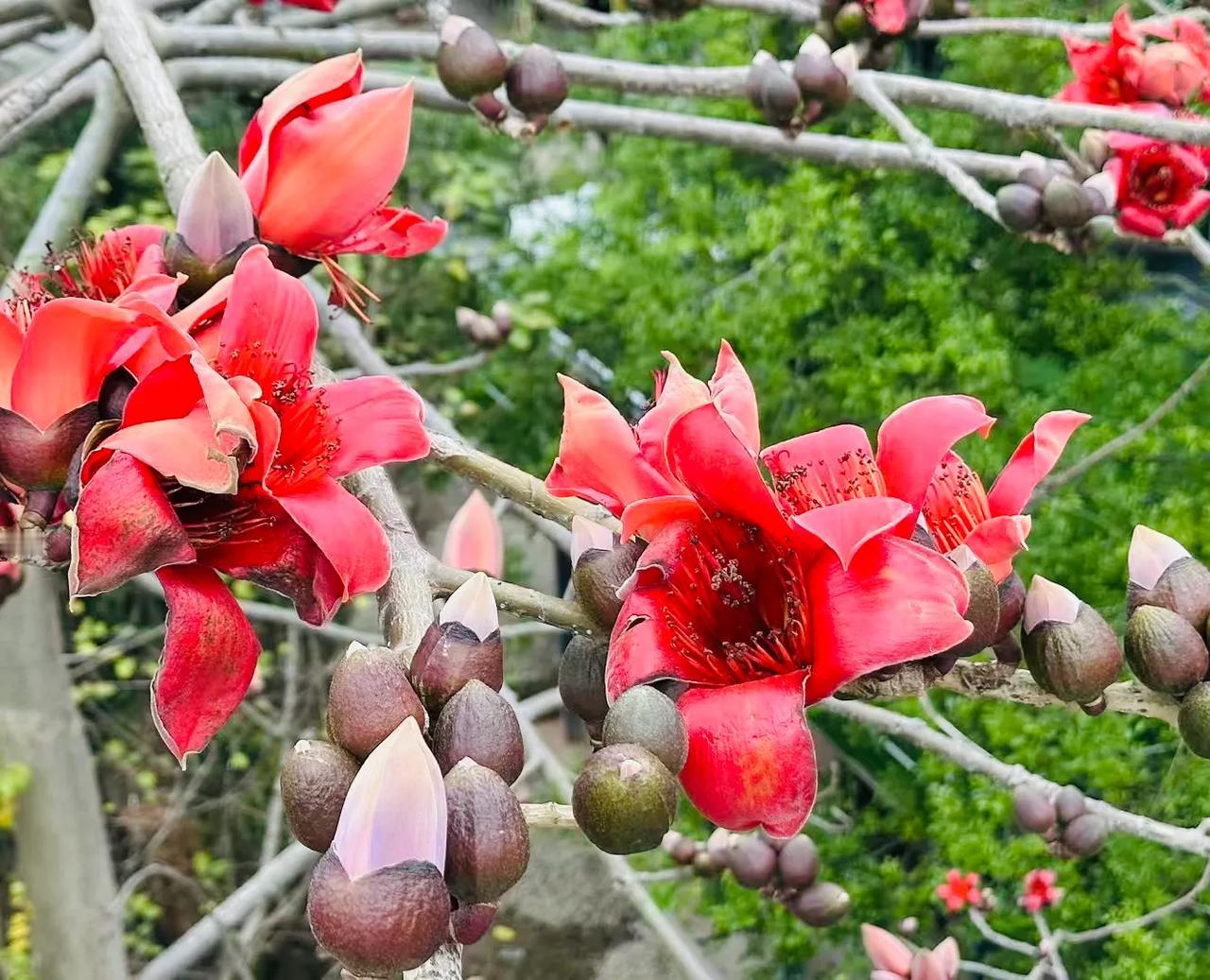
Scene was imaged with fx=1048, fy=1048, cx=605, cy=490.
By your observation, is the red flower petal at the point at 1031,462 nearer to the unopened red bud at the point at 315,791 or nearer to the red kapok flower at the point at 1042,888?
the unopened red bud at the point at 315,791

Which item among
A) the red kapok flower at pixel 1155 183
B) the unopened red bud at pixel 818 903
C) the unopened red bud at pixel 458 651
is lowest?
the unopened red bud at pixel 818 903

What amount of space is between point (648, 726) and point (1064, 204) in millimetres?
755

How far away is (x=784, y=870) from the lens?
99cm

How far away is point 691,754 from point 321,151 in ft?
1.03

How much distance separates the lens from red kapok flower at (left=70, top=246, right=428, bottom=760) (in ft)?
1.09

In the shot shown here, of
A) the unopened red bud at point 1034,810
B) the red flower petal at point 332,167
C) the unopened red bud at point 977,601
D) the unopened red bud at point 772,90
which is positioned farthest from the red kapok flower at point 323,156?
the unopened red bud at point 1034,810

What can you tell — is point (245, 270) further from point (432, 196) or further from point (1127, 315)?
point (432, 196)

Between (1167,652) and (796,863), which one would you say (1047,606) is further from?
(796,863)

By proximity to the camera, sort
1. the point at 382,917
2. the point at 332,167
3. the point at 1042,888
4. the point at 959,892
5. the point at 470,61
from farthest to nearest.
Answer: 1. the point at 959,892
2. the point at 1042,888
3. the point at 470,61
4. the point at 332,167
5. the point at 382,917

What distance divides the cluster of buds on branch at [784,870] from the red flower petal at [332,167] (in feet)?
2.26

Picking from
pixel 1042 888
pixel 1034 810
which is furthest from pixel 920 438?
pixel 1042 888

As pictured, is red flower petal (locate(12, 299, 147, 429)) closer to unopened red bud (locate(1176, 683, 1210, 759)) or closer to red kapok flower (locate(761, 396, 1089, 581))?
red kapok flower (locate(761, 396, 1089, 581))

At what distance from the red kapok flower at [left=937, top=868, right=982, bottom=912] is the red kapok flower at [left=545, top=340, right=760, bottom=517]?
1.60 metres

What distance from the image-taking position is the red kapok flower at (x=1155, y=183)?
0.96 m
